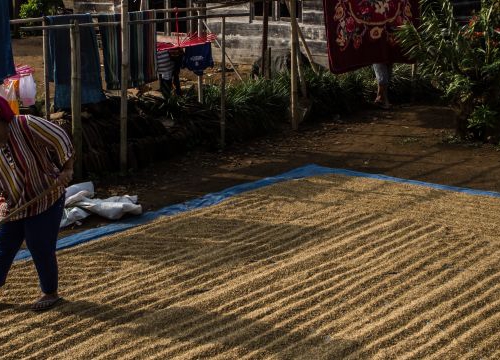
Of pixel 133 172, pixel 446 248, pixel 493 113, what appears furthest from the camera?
pixel 493 113

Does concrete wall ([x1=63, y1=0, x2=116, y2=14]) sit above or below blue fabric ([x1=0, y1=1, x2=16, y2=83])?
above

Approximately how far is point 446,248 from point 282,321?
1.85 m

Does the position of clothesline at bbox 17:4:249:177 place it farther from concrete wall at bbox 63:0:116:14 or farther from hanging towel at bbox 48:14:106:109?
concrete wall at bbox 63:0:116:14

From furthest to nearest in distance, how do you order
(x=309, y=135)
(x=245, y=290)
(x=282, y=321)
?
(x=309, y=135) < (x=245, y=290) < (x=282, y=321)

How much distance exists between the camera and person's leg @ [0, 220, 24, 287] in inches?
207

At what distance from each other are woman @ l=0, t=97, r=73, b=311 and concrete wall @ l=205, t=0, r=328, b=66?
9.61m

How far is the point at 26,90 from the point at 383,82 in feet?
18.3


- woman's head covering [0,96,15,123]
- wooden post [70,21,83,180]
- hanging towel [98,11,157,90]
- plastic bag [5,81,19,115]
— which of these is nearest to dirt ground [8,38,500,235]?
wooden post [70,21,83,180]

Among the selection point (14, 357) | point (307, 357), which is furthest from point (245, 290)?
point (14, 357)

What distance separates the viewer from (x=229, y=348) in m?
4.74

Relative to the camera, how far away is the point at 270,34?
14930 mm

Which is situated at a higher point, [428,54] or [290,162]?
[428,54]

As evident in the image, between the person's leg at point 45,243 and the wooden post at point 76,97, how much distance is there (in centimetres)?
309

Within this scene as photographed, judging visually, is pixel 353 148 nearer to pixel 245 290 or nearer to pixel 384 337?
pixel 245 290
